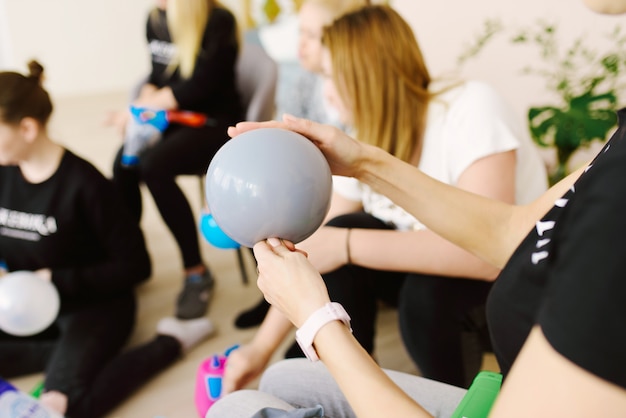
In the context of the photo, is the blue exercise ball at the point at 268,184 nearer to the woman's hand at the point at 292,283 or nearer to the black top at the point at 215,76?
the woman's hand at the point at 292,283

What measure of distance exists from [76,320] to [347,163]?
42.3 inches

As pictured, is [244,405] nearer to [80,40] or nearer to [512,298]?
[512,298]

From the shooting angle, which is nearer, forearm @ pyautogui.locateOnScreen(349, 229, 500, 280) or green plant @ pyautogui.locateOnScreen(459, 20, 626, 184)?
forearm @ pyautogui.locateOnScreen(349, 229, 500, 280)

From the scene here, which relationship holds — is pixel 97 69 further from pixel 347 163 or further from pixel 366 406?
pixel 366 406

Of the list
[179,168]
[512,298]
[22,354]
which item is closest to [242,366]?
[512,298]

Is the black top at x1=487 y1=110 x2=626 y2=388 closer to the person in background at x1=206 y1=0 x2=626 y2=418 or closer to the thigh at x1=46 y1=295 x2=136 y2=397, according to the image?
the person in background at x1=206 y1=0 x2=626 y2=418

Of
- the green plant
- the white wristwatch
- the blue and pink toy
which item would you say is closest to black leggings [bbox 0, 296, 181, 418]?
the blue and pink toy

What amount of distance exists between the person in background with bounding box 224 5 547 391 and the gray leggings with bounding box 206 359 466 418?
0.83 ft

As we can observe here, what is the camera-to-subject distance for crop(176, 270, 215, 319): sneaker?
1.97 m

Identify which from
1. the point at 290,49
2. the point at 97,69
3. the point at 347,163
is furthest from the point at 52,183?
the point at 97,69

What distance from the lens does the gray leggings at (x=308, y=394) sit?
89 cm

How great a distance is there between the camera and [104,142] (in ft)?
12.9

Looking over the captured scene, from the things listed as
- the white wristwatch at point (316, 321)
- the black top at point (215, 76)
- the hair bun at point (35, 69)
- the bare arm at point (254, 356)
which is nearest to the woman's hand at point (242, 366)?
the bare arm at point (254, 356)

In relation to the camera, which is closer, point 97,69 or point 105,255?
point 105,255
